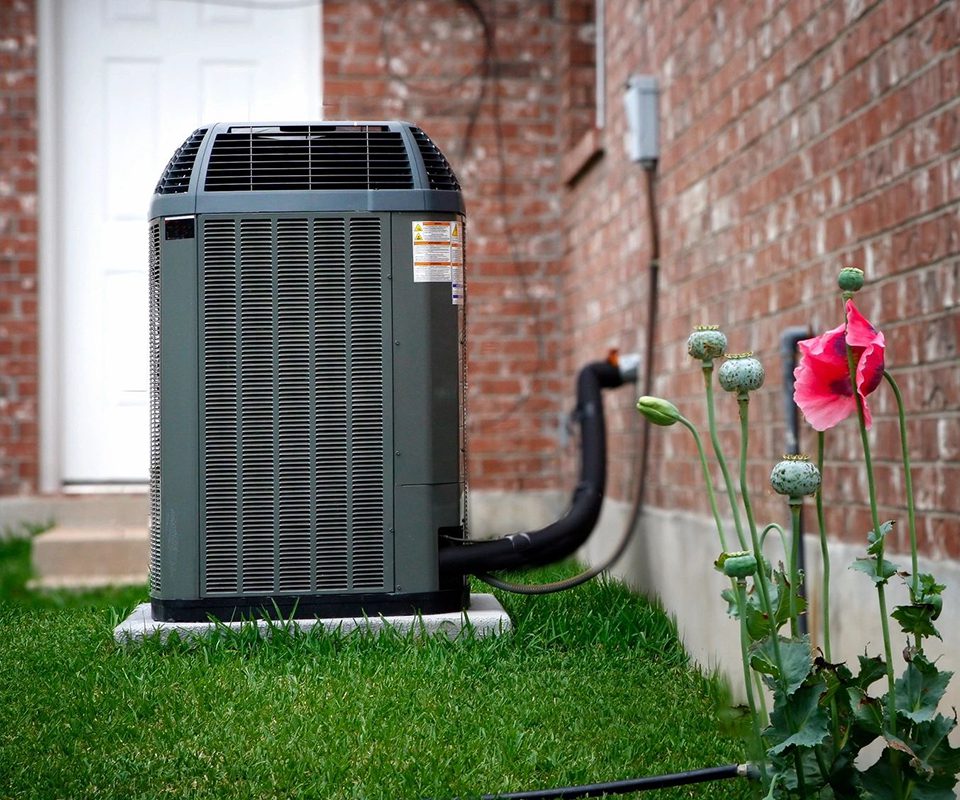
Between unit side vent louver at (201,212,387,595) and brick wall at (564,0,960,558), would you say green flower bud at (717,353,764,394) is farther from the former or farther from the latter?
unit side vent louver at (201,212,387,595)

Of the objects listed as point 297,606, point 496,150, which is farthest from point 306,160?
point 496,150

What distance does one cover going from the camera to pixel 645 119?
12.8 feet

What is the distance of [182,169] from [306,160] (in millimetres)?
242

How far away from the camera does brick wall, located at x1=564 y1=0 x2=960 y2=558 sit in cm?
203

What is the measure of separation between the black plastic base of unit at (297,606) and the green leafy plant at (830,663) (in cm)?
96

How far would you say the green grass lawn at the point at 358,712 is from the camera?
1.67 metres

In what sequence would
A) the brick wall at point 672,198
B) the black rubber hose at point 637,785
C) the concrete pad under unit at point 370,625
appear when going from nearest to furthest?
the black rubber hose at point 637,785 < the brick wall at point 672,198 < the concrete pad under unit at point 370,625

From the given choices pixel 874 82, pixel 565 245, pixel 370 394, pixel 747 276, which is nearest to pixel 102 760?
pixel 370 394

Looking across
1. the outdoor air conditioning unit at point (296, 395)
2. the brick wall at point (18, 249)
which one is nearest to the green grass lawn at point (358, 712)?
the outdoor air conditioning unit at point (296, 395)

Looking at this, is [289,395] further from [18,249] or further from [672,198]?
[18,249]

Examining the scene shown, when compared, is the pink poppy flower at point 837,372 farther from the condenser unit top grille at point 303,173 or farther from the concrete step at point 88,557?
the concrete step at point 88,557

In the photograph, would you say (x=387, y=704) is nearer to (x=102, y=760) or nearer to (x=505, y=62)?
(x=102, y=760)

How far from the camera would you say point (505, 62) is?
17.9 feet

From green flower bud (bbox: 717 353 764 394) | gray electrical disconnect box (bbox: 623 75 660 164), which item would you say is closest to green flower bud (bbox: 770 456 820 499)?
green flower bud (bbox: 717 353 764 394)
